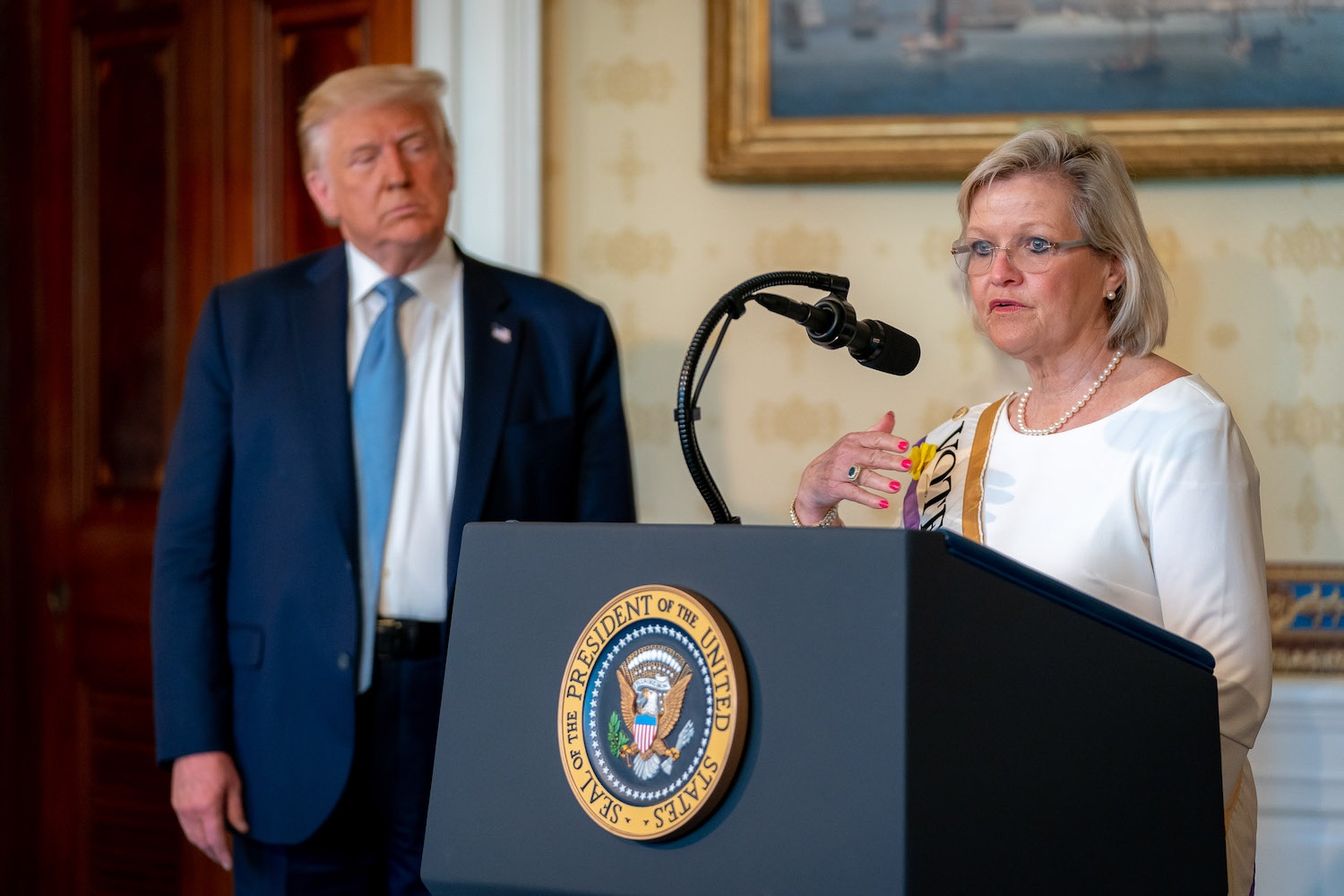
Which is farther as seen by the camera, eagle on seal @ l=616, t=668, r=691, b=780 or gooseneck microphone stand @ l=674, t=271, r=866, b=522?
gooseneck microphone stand @ l=674, t=271, r=866, b=522

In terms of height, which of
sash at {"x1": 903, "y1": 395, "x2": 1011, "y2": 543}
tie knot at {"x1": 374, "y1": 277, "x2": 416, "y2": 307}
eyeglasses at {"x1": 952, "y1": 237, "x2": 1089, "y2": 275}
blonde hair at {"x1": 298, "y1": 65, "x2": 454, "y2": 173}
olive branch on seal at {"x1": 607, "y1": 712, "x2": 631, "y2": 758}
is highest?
blonde hair at {"x1": 298, "y1": 65, "x2": 454, "y2": 173}

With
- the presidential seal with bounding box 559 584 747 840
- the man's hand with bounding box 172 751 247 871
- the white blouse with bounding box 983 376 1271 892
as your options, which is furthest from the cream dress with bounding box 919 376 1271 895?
the man's hand with bounding box 172 751 247 871

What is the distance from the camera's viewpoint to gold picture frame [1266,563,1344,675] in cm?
248

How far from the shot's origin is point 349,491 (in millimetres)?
2107

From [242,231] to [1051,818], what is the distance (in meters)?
2.47

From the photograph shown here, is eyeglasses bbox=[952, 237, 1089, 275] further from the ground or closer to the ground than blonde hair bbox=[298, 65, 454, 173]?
closer to the ground

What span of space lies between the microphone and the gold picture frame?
1.64 meters

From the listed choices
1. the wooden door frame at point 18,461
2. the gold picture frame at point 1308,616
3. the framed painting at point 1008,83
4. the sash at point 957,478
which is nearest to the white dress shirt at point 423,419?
the framed painting at point 1008,83

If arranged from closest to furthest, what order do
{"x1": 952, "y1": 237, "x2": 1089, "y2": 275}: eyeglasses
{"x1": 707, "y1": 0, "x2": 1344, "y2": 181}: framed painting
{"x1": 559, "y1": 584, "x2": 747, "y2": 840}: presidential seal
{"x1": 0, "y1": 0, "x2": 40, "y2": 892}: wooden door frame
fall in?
{"x1": 559, "y1": 584, "x2": 747, "y2": 840}: presidential seal, {"x1": 952, "y1": 237, "x2": 1089, "y2": 275}: eyeglasses, {"x1": 707, "y1": 0, "x2": 1344, "y2": 181}: framed painting, {"x1": 0, "y1": 0, "x2": 40, "y2": 892}: wooden door frame

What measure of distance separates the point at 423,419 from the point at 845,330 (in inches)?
46.8

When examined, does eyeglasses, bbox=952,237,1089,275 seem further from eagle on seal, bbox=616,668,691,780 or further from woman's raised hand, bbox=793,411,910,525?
eagle on seal, bbox=616,668,691,780

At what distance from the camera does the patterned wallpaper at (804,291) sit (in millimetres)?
2514

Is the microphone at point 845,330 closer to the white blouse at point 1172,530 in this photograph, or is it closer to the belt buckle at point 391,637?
the white blouse at point 1172,530

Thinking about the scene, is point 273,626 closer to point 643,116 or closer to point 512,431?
point 512,431
